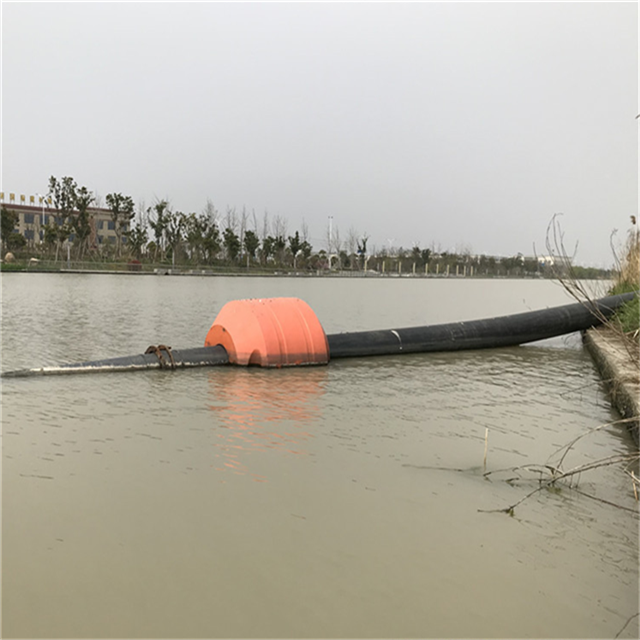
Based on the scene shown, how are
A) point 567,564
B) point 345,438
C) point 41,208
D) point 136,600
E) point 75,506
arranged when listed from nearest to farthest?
1. point 136,600
2. point 567,564
3. point 75,506
4. point 345,438
5. point 41,208

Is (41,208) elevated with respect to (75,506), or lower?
elevated

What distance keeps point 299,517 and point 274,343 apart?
4.34 meters

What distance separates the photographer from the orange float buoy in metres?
7.32

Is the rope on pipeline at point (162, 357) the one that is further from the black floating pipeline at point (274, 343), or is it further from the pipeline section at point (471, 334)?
the pipeline section at point (471, 334)

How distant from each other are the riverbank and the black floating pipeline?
45 cm

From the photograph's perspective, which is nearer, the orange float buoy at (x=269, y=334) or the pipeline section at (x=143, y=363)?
the pipeline section at (x=143, y=363)

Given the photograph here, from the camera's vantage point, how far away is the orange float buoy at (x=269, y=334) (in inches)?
288

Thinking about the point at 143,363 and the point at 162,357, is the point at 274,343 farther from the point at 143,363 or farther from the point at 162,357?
the point at 143,363

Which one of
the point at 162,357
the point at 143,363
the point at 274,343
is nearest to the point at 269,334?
the point at 274,343

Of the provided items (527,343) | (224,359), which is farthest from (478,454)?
(527,343)

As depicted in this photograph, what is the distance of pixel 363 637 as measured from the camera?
2.14 metres

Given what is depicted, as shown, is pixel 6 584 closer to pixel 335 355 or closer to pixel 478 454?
pixel 478 454

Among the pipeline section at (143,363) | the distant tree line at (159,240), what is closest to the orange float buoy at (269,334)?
the pipeline section at (143,363)

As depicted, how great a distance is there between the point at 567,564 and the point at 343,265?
267ft
